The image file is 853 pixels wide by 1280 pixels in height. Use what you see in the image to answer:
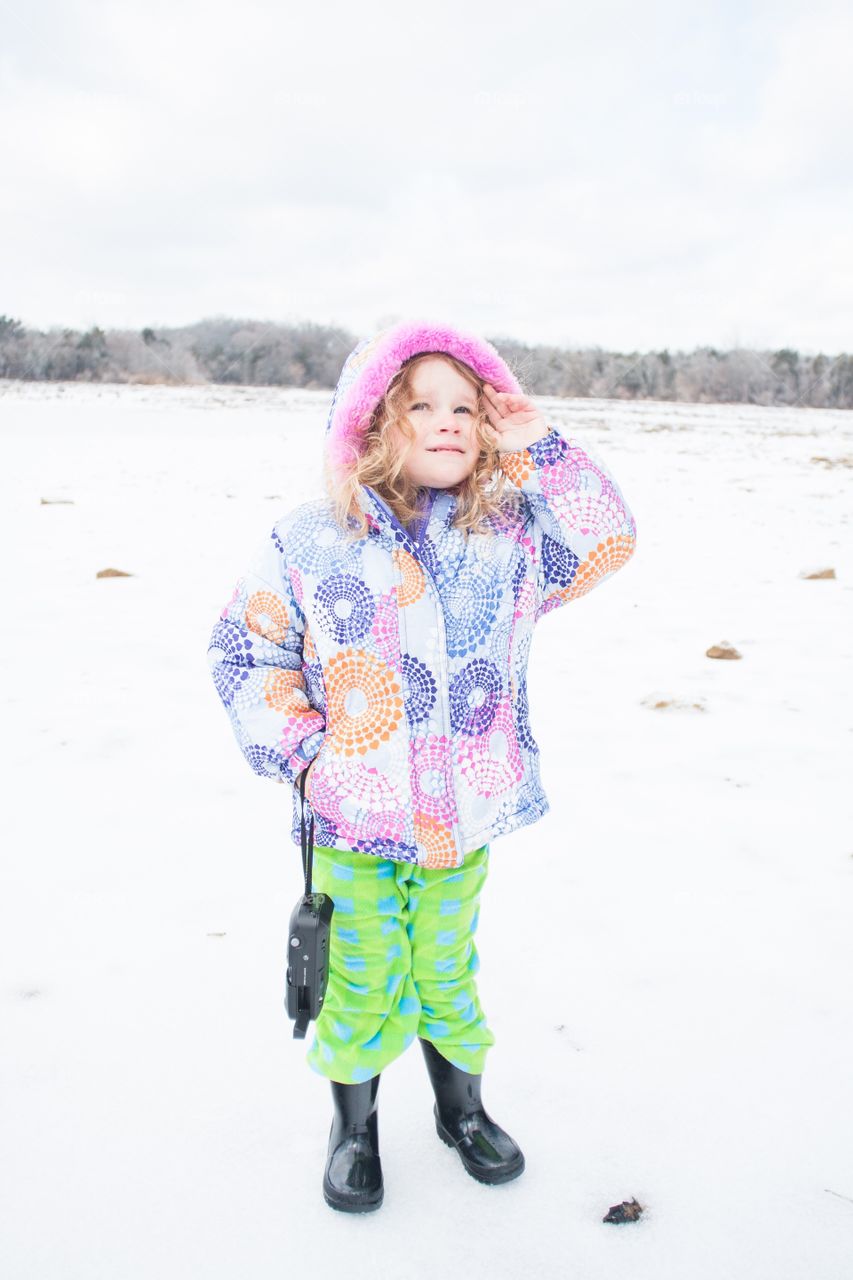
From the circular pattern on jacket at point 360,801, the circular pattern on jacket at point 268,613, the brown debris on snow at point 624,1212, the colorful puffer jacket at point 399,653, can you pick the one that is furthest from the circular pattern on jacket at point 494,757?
the brown debris on snow at point 624,1212

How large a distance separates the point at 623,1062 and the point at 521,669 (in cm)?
74

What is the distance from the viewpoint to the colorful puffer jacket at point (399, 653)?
131cm

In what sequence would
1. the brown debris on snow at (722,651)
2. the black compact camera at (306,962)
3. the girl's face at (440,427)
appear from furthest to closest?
the brown debris on snow at (722,651) → the girl's face at (440,427) → the black compact camera at (306,962)

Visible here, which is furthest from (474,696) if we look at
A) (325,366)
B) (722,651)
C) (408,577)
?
(325,366)

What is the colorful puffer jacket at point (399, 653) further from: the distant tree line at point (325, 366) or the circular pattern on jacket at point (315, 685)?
the distant tree line at point (325, 366)

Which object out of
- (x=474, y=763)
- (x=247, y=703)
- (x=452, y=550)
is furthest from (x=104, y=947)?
(x=452, y=550)

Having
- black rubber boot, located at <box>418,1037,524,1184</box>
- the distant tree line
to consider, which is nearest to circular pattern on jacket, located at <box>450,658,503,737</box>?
black rubber boot, located at <box>418,1037,524,1184</box>

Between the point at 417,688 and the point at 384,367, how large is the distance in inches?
19.1

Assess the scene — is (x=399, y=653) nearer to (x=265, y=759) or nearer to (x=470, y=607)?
(x=470, y=607)

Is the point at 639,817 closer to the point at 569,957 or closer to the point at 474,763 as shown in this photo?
the point at 569,957

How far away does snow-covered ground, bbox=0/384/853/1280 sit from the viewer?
1287mm

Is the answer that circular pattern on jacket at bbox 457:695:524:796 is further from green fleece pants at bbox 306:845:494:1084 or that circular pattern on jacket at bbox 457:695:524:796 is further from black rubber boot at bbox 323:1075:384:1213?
black rubber boot at bbox 323:1075:384:1213

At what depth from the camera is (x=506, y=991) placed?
178 cm

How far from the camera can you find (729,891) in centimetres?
209
